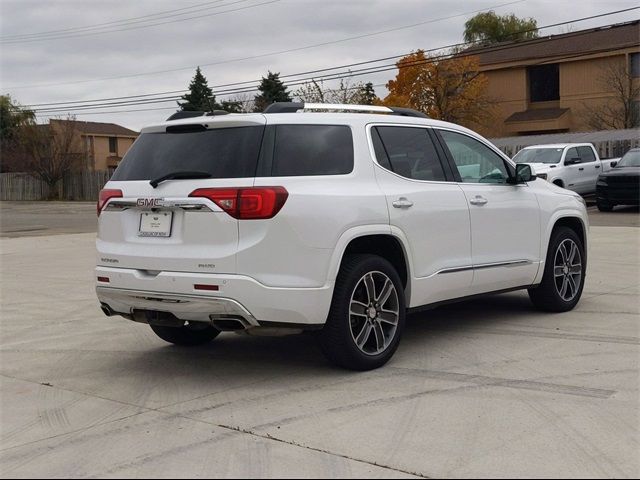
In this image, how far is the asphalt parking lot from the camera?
418 centimetres

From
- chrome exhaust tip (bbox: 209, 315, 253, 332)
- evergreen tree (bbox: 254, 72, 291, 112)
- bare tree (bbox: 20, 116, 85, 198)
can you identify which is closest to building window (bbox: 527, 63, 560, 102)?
evergreen tree (bbox: 254, 72, 291, 112)

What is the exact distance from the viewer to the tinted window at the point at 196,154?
5605 mm

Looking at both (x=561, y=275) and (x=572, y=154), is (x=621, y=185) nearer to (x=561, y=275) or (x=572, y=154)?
(x=572, y=154)

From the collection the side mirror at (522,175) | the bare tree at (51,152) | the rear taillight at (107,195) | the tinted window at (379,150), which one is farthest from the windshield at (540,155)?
the bare tree at (51,152)

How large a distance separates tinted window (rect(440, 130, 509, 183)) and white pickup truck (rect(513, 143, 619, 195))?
16.2m

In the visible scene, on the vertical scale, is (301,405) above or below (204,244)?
below

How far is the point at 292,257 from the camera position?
541cm

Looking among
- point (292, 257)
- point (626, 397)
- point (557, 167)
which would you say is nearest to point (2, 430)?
point (292, 257)

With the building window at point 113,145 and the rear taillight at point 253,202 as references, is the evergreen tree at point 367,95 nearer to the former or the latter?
the building window at point 113,145

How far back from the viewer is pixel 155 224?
577 centimetres

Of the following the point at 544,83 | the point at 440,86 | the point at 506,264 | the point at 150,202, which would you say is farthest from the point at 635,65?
the point at 150,202

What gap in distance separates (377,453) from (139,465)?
4.10ft

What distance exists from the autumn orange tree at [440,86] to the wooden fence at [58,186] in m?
21.1

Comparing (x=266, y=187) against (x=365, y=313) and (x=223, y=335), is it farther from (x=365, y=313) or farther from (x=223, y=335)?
(x=223, y=335)
